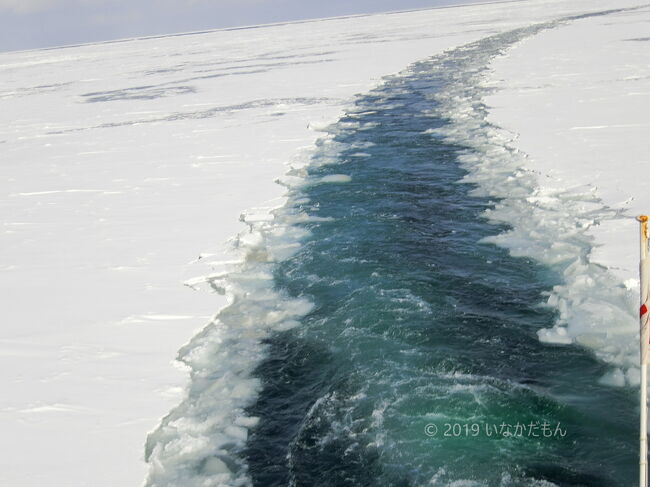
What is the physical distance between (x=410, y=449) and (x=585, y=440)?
1136 millimetres

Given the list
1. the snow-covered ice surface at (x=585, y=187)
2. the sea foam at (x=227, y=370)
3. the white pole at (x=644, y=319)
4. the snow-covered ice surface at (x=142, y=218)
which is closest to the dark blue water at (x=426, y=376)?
the sea foam at (x=227, y=370)

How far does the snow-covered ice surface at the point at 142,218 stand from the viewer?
13.6ft

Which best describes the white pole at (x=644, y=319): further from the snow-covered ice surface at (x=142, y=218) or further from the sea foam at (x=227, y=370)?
the snow-covered ice surface at (x=142, y=218)

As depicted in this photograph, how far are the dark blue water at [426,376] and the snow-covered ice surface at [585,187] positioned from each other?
0.25 m

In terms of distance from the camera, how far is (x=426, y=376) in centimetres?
442

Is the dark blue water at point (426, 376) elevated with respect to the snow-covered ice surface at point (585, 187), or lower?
lower

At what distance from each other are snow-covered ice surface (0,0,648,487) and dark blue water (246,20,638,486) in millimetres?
450

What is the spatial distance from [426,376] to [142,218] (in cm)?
538

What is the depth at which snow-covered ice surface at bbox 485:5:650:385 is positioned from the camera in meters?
4.85

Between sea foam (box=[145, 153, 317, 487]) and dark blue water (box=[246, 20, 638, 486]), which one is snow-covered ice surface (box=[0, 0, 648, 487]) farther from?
dark blue water (box=[246, 20, 638, 486])

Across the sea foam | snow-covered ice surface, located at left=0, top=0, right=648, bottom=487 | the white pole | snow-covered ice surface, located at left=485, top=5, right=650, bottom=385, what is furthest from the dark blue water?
the white pole

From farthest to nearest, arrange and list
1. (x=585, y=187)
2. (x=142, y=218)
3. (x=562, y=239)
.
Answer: (x=142, y=218) < (x=585, y=187) < (x=562, y=239)

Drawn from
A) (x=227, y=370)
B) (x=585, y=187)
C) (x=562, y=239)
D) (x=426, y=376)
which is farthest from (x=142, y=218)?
(x=585, y=187)

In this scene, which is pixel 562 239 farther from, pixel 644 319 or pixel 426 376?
pixel 644 319
